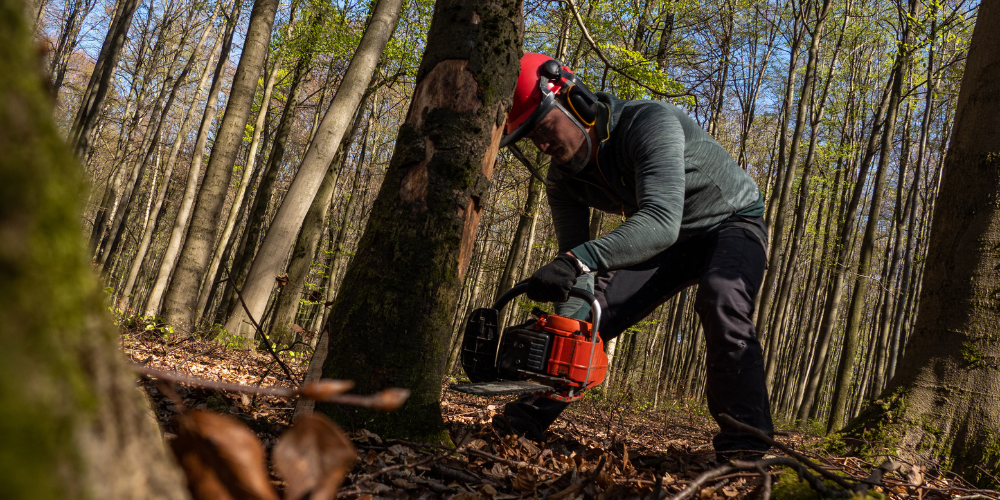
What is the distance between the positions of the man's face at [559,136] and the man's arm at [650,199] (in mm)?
341

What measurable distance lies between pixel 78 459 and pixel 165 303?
25.5 feet

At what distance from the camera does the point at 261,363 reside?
568 cm

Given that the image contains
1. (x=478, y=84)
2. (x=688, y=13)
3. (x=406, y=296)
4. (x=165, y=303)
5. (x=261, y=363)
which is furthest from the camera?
(x=688, y=13)

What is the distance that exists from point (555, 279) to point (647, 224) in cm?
53

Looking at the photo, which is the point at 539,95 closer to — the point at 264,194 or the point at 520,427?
the point at 520,427

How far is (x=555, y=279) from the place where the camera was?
2496mm

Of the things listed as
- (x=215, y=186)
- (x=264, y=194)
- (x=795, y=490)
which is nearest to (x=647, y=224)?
(x=795, y=490)

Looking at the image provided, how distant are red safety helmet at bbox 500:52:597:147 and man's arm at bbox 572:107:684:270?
1.19ft

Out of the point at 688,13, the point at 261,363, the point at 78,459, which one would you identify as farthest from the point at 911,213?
the point at 78,459

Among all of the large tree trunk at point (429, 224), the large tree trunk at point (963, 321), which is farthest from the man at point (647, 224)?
the large tree trunk at point (963, 321)

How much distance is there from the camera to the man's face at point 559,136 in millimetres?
3062

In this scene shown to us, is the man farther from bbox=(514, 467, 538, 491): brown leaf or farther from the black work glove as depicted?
bbox=(514, 467, 538, 491): brown leaf

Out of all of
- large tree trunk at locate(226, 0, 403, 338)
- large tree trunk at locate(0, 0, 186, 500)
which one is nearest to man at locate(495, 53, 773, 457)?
large tree trunk at locate(0, 0, 186, 500)

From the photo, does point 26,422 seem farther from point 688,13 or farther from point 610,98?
point 688,13
